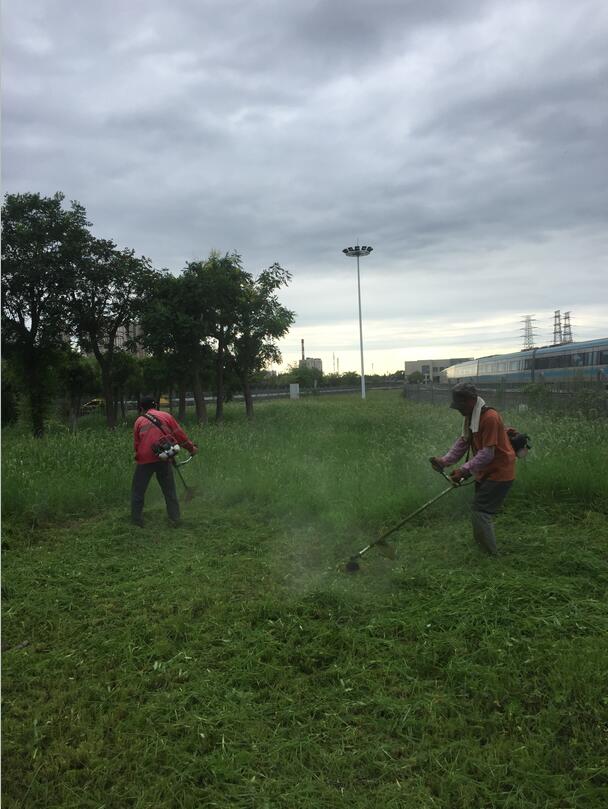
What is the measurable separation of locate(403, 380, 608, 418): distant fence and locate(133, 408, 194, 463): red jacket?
28.6ft

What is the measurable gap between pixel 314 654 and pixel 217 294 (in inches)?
812

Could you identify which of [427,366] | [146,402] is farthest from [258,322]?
[427,366]

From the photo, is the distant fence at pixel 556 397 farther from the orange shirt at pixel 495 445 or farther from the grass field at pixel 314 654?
the orange shirt at pixel 495 445

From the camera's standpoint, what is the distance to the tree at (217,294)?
22734 mm

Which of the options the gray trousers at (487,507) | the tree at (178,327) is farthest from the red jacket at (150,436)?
the tree at (178,327)

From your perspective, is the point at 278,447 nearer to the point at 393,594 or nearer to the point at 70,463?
the point at 70,463

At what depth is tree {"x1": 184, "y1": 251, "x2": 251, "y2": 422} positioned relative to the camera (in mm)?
22734

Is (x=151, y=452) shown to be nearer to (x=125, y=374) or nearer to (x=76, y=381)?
(x=76, y=381)

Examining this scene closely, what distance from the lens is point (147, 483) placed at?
6.61 metres

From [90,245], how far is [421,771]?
76.4 ft

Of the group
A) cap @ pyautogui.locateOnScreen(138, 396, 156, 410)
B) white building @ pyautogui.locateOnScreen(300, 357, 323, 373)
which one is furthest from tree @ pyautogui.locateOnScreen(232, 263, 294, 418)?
white building @ pyautogui.locateOnScreen(300, 357, 323, 373)

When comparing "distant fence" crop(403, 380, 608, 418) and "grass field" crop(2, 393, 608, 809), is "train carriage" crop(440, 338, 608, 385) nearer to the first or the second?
"distant fence" crop(403, 380, 608, 418)

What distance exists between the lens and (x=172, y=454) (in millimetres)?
6426

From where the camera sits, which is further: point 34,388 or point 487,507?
point 34,388
